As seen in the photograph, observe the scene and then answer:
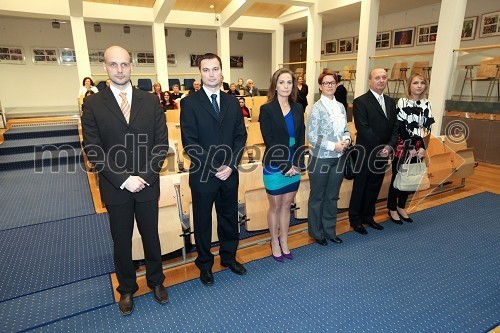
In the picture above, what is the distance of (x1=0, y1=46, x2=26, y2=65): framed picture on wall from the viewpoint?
10.6 m

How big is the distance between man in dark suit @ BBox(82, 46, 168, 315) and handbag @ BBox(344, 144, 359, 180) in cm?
167

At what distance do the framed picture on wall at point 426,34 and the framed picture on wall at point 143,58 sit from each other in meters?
10.5

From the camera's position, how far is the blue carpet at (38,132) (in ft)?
22.3

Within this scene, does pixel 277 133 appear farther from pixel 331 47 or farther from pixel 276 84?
pixel 331 47

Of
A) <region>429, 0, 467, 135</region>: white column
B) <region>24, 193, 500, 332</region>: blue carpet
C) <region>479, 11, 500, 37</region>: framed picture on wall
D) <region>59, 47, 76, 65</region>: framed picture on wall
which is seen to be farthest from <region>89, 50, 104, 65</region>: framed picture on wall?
<region>479, 11, 500, 37</region>: framed picture on wall

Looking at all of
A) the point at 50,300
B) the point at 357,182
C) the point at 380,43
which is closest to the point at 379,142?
the point at 357,182

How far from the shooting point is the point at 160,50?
9289 mm

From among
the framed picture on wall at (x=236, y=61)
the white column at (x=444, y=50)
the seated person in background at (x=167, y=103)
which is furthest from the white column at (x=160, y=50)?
the white column at (x=444, y=50)

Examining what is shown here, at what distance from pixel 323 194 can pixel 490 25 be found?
348 inches

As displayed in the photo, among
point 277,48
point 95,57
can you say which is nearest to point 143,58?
point 95,57

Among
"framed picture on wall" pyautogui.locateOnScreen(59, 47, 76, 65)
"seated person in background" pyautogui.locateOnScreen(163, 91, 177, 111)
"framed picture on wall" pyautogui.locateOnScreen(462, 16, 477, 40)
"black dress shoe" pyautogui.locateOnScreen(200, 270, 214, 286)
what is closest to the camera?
"black dress shoe" pyautogui.locateOnScreen(200, 270, 214, 286)

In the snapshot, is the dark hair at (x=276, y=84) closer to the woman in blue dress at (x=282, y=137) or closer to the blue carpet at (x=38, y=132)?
the woman in blue dress at (x=282, y=137)

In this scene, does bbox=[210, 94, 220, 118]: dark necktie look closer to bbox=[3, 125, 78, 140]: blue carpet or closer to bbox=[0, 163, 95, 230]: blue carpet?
bbox=[0, 163, 95, 230]: blue carpet

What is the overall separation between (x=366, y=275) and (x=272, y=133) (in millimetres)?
1407
